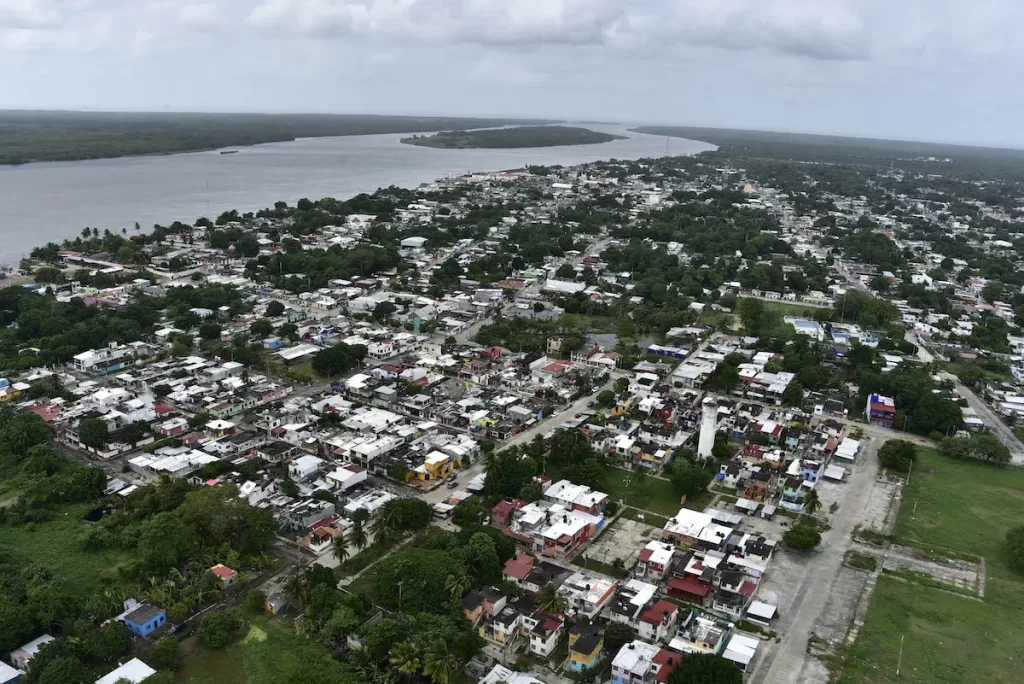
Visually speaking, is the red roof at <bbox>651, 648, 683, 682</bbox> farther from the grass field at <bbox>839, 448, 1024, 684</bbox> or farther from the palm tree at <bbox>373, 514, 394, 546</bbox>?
the palm tree at <bbox>373, 514, 394, 546</bbox>

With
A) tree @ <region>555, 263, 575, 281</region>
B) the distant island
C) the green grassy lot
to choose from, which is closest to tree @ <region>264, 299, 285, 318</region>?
tree @ <region>555, 263, 575, 281</region>

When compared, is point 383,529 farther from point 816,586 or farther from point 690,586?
point 816,586

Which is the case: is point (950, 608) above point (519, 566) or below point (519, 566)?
below

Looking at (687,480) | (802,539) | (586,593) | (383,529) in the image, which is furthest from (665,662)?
(383,529)

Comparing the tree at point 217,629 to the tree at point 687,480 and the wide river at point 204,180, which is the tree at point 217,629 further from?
the wide river at point 204,180

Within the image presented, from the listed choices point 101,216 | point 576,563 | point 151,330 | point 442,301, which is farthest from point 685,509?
point 101,216

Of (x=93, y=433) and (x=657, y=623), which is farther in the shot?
(x=93, y=433)

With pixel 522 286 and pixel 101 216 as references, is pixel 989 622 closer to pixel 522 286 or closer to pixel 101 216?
pixel 522 286

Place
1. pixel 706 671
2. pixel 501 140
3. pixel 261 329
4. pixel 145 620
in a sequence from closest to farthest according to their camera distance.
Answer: pixel 706 671, pixel 145 620, pixel 261 329, pixel 501 140
